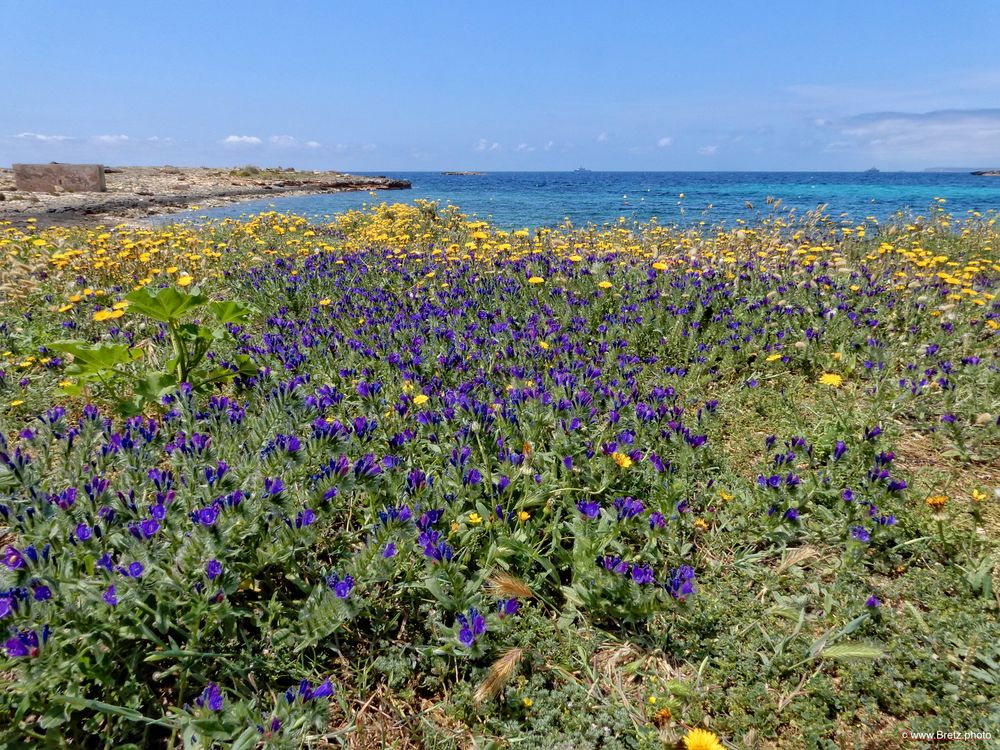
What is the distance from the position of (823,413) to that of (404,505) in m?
3.10

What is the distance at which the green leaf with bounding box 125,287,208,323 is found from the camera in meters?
3.35

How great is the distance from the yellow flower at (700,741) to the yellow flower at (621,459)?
1267mm

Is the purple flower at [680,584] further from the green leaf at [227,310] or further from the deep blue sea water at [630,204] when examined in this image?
the deep blue sea water at [630,204]

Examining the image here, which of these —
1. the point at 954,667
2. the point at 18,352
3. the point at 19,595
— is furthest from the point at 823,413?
the point at 18,352

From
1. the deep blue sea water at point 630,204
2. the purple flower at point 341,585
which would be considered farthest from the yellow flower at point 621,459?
the deep blue sea water at point 630,204

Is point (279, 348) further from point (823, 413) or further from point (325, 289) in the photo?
point (823, 413)

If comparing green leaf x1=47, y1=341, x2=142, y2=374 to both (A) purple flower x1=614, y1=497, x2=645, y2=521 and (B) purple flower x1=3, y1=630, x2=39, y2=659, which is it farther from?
(A) purple flower x1=614, y1=497, x2=645, y2=521

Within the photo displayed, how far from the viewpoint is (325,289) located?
19.8 feet

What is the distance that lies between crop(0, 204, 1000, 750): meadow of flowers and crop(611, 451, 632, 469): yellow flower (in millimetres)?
17

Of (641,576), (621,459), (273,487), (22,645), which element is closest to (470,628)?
(641,576)

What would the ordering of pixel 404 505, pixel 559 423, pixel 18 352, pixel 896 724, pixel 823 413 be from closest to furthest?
pixel 896 724
pixel 404 505
pixel 559 423
pixel 823 413
pixel 18 352

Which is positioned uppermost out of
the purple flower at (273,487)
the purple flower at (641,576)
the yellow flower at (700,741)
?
the purple flower at (273,487)

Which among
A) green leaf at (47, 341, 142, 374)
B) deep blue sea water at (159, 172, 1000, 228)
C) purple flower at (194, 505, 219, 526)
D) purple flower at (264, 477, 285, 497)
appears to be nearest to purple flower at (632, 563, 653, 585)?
purple flower at (264, 477, 285, 497)

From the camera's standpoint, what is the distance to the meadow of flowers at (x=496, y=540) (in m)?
1.88
